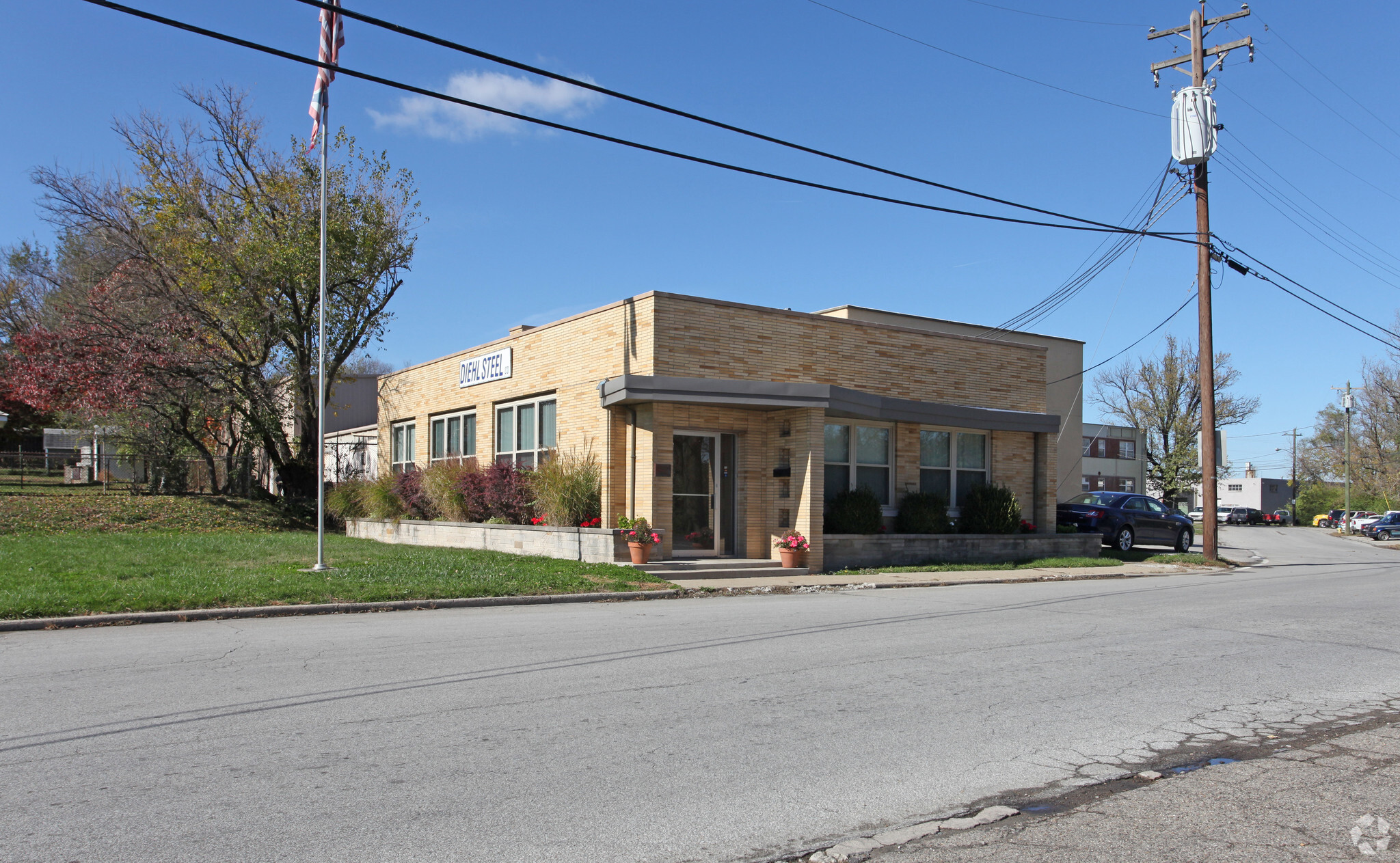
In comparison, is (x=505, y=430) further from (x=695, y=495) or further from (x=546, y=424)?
(x=695, y=495)

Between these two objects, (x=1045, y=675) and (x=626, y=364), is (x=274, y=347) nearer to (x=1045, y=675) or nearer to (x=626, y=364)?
(x=626, y=364)

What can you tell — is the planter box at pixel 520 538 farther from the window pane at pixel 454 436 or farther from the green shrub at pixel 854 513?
the green shrub at pixel 854 513

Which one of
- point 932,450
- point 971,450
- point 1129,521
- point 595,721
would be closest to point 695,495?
point 932,450

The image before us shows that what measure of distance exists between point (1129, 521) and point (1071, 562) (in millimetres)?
5967

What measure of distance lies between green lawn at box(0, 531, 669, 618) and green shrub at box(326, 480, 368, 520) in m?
7.09

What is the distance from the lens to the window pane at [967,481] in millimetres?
22734

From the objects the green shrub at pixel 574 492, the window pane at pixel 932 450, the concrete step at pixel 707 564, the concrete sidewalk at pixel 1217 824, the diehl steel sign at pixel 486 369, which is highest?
the diehl steel sign at pixel 486 369

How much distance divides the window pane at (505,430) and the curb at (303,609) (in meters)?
9.07

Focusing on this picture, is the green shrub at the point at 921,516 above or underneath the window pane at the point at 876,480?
underneath

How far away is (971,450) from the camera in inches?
906

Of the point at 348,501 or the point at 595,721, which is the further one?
the point at 348,501

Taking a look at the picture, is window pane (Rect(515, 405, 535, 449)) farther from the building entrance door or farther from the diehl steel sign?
the building entrance door

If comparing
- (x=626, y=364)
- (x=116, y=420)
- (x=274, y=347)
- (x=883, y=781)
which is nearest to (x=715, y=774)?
(x=883, y=781)

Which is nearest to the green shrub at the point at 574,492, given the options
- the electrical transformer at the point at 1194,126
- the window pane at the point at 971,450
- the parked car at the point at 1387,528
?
the window pane at the point at 971,450
